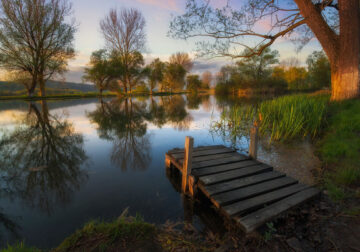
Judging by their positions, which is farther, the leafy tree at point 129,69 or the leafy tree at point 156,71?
the leafy tree at point 156,71

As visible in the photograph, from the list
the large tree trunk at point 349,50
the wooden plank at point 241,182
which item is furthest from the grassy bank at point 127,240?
the large tree trunk at point 349,50

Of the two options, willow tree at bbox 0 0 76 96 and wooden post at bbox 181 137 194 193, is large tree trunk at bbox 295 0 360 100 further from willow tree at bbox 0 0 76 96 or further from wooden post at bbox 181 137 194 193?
willow tree at bbox 0 0 76 96

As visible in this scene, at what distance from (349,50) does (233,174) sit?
271 inches

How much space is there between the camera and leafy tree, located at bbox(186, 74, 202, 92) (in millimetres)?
52578

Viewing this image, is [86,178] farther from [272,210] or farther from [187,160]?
[272,210]

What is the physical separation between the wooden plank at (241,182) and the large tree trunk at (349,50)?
19.9 ft

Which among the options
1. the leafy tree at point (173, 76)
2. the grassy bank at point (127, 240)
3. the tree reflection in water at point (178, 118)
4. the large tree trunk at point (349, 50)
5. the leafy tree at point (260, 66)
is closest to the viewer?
the grassy bank at point (127, 240)

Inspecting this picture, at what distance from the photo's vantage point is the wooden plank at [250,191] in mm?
2043

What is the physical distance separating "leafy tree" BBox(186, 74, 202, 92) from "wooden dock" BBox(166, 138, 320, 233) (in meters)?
51.6

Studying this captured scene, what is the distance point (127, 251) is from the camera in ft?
4.63

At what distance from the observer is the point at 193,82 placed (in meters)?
53.2

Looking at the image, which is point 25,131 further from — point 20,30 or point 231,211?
point 20,30

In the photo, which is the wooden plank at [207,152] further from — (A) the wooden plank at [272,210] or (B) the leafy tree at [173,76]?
(B) the leafy tree at [173,76]

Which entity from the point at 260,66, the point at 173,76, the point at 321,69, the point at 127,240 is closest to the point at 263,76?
the point at 260,66
